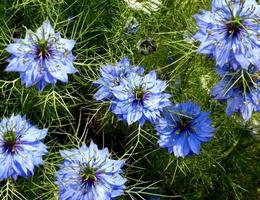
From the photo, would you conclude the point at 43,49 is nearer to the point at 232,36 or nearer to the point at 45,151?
the point at 45,151

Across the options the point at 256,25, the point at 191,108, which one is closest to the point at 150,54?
the point at 191,108

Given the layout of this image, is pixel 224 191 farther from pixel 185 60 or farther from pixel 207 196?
pixel 185 60

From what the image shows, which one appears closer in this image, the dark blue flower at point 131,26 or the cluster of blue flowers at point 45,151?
the cluster of blue flowers at point 45,151

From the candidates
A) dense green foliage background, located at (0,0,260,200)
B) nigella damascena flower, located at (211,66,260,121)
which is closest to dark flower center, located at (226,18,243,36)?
nigella damascena flower, located at (211,66,260,121)

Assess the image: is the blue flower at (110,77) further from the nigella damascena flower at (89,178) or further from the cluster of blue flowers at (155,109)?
the nigella damascena flower at (89,178)

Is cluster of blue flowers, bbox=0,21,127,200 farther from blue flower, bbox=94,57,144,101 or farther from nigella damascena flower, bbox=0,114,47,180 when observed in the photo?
blue flower, bbox=94,57,144,101

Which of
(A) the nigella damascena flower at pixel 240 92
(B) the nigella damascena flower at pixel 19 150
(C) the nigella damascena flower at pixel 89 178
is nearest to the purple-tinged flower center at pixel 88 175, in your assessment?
(C) the nigella damascena flower at pixel 89 178

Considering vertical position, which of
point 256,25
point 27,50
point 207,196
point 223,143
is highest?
point 256,25
